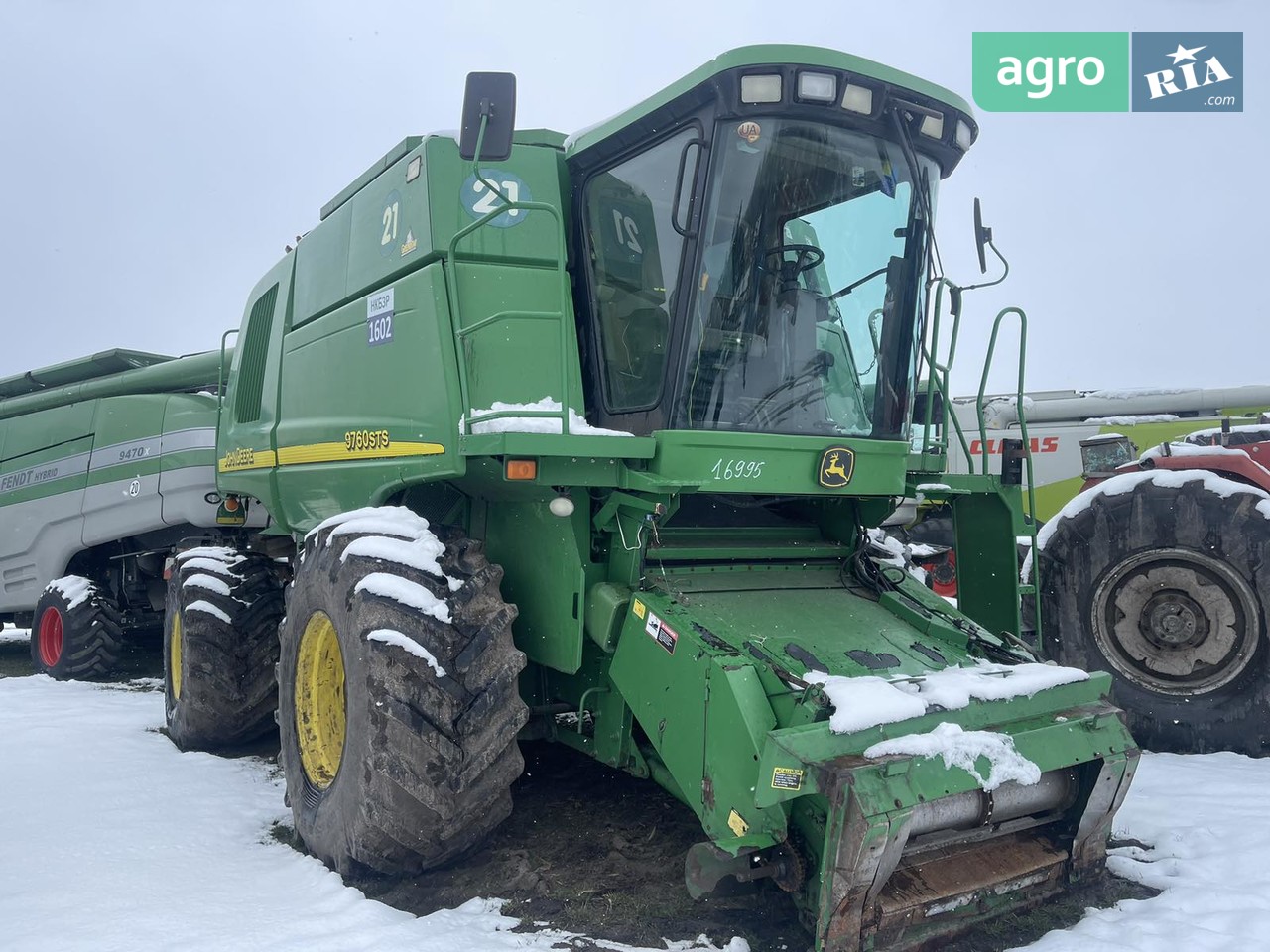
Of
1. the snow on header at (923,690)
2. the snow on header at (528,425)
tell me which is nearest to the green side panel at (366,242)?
the snow on header at (528,425)

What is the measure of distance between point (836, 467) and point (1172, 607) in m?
2.38

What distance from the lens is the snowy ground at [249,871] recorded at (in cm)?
302

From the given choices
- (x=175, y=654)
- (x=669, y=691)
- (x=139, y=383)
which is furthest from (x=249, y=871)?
(x=139, y=383)

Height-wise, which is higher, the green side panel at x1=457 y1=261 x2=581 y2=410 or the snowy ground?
the green side panel at x1=457 y1=261 x2=581 y2=410

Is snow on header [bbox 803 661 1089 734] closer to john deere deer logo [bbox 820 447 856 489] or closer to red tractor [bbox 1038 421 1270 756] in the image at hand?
john deere deer logo [bbox 820 447 856 489]

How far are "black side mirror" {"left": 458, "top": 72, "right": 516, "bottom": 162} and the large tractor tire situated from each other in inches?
55.2

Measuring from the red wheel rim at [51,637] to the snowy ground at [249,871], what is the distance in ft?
12.1

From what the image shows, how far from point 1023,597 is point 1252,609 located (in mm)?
1043

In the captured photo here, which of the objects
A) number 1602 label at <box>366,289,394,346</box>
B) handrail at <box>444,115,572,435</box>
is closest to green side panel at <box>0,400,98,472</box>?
number 1602 label at <box>366,289,394,346</box>

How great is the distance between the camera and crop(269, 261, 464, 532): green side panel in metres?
3.83

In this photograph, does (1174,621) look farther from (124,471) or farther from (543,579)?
(124,471)

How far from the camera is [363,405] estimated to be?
14.6 ft

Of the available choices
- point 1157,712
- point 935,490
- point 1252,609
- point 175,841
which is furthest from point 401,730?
point 1252,609

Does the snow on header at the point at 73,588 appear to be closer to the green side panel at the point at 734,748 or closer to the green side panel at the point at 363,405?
the green side panel at the point at 363,405
